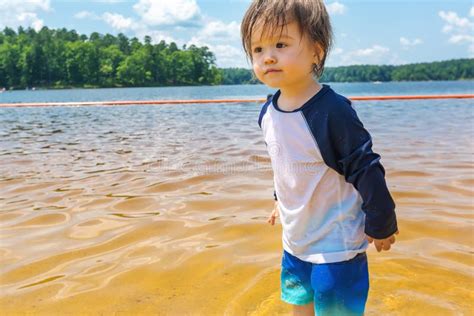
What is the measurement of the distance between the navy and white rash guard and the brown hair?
→ 203mm

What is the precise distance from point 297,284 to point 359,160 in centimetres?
61

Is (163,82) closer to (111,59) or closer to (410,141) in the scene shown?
(111,59)

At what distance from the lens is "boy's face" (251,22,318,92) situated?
163 cm

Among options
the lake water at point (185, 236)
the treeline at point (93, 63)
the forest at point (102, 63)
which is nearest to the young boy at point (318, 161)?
the lake water at point (185, 236)

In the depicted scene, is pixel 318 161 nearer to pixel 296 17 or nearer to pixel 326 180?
pixel 326 180

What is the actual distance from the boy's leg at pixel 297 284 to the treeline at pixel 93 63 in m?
89.8

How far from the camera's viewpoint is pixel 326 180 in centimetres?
167

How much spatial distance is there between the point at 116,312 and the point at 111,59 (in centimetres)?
9912

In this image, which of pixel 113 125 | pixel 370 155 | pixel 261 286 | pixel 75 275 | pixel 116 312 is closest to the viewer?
pixel 370 155

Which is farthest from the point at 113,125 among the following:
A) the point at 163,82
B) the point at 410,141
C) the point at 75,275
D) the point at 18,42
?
the point at 18,42

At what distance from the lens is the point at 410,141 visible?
7695 mm

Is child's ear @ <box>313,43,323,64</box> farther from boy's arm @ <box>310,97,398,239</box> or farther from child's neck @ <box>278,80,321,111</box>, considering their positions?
boy's arm @ <box>310,97,398,239</box>

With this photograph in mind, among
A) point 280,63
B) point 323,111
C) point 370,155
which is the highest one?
point 280,63

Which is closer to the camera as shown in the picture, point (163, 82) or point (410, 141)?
point (410, 141)
